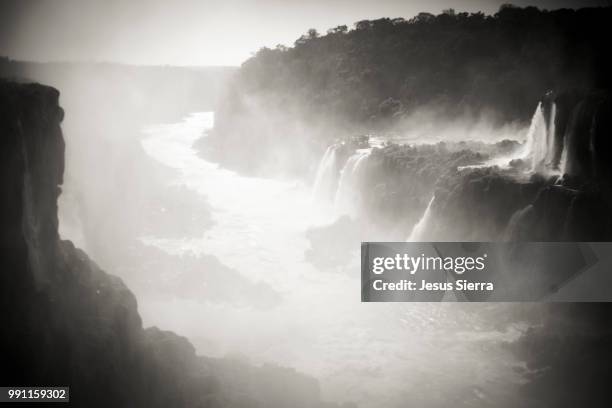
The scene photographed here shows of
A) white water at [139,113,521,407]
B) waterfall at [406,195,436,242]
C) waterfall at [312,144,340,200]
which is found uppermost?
waterfall at [312,144,340,200]

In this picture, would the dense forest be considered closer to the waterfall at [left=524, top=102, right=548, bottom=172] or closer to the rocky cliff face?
Answer: the waterfall at [left=524, top=102, right=548, bottom=172]

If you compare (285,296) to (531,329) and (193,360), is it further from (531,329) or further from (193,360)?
(531,329)

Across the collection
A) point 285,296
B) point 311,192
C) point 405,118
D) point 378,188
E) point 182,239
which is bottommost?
point 285,296

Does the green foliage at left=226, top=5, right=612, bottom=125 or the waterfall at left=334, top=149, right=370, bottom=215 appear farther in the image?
the green foliage at left=226, top=5, right=612, bottom=125

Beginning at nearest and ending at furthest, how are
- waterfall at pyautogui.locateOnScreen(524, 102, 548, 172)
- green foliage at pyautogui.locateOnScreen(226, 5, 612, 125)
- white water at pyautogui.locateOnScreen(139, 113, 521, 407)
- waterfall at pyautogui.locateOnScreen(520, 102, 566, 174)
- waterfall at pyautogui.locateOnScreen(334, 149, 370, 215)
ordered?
white water at pyautogui.locateOnScreen(139, 113, 521, 407)
waterfall at pyautogui.locateOnScreen(520, 102, 566, 174)
waterfall at pyautogui.locateOnScreen(524, 102, 548, 172)
waterfall at pyautogui.locateOnScreen(334, 149, 370, 215)
green foliage at pyautogui.locateOnScreen(226, 5, 612, 125)

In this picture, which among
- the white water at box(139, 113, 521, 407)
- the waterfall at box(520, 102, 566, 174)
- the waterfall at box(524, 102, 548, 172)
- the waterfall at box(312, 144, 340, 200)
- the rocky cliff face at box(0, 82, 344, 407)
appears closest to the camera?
the rocky cliff face at box(0, 82, 344, 407)

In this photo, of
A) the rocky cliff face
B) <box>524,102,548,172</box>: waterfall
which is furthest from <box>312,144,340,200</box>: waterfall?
the rocky cliff face

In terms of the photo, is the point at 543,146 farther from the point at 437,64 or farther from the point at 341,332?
the point at 437,64

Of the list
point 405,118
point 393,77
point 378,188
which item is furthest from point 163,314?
point 393,77
